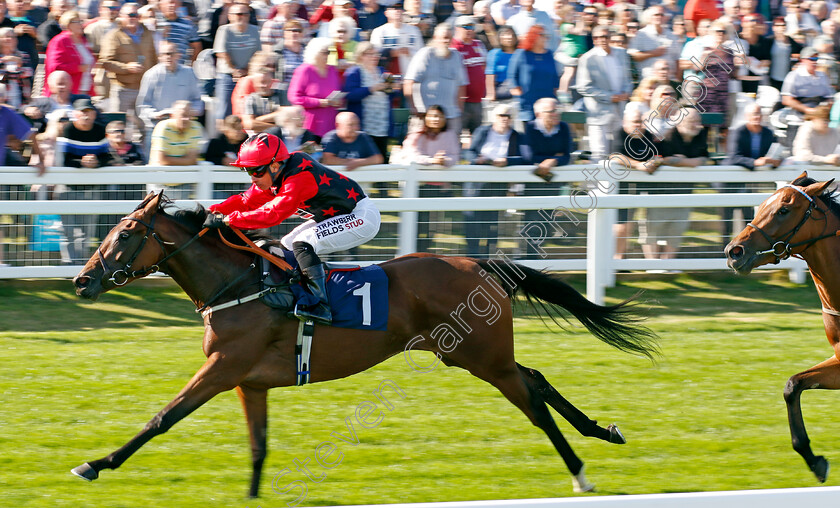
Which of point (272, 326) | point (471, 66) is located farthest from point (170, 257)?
point (471, 66)

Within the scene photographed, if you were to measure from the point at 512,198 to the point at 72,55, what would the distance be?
12.9 ft

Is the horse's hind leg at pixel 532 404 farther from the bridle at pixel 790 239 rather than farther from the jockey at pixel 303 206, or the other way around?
the bridle at pixel 790 239

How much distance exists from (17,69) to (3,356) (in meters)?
2.92

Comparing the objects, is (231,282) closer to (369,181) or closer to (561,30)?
(369,181)

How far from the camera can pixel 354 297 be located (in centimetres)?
509

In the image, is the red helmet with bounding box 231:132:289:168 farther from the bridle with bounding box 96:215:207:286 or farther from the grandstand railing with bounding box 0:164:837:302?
the grandstand railing with bounding box 0:164:837:302

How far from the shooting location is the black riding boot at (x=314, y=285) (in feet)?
16.3

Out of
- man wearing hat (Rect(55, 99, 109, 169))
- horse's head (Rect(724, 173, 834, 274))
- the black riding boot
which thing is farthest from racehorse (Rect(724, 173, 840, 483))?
man wearing hat (Rect(55, 99, 109, 169))

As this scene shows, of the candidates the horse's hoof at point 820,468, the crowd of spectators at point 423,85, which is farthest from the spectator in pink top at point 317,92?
the horse's hoof at point 820,468

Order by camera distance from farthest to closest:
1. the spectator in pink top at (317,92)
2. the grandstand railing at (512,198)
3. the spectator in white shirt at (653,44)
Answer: the spectator in white shirt at (653,44) < the spectator in pink top at (317,92) < the grandstand railing at (512,198)

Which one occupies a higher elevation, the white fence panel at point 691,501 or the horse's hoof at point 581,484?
the white fence panel at point 691,501

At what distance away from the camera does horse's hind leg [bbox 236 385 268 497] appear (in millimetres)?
4906

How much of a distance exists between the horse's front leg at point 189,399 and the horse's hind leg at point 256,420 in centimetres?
17

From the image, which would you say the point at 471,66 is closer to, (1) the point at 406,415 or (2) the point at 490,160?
Result: (2) the point at 490,160
